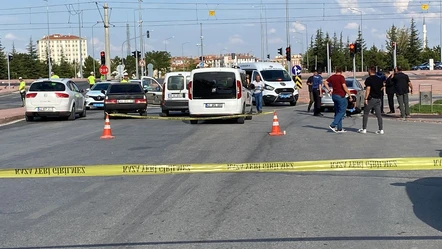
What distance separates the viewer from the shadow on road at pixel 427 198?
23.5ft

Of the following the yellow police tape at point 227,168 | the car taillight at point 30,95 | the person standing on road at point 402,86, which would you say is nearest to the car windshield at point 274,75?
the person standing on road at point 402,86

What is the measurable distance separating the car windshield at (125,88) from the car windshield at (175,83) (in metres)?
1.46

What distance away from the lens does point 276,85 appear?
3253 centimetres

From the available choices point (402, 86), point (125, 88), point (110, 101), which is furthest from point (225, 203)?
point (125, 88)

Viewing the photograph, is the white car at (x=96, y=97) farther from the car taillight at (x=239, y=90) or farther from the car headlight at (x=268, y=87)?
the car taillight at (x=239, y=90)

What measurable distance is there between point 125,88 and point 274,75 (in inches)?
411

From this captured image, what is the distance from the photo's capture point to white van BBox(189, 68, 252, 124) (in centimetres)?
2041

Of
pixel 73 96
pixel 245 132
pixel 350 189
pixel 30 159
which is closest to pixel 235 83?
pixel 245 132

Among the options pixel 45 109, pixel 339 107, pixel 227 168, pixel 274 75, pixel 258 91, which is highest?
pixel 274 75

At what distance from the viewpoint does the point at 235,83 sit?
20.6 meters

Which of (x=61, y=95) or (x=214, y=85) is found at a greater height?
(x=214, y=85)

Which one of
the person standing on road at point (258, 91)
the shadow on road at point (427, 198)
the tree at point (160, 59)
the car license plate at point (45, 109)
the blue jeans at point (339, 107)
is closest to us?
the shadow on road at point (427, 198)

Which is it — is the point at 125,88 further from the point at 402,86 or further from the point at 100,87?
the point at 402,86

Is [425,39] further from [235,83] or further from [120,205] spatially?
[120,205]
